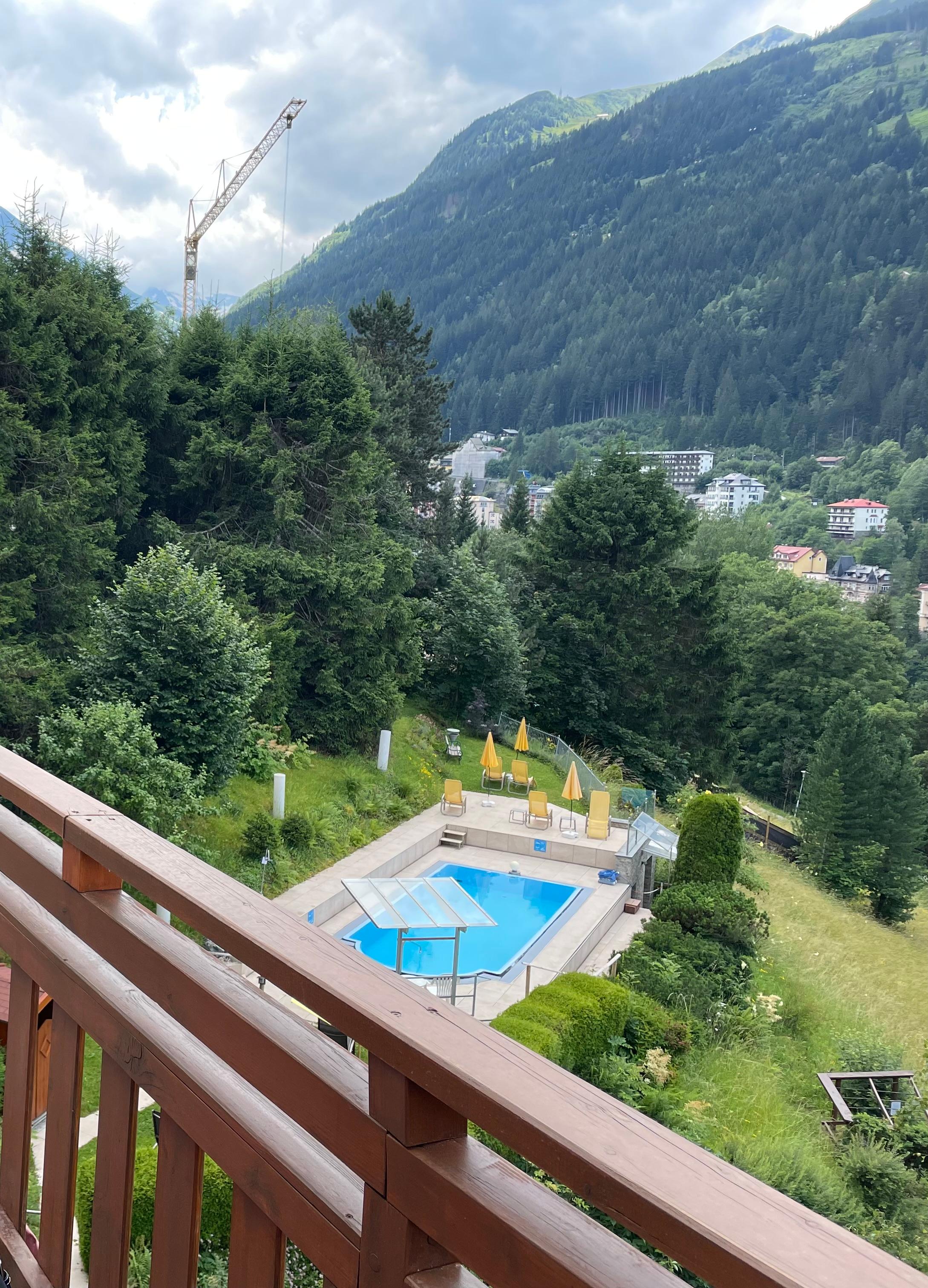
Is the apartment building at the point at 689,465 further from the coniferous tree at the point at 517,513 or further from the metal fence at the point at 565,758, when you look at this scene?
the metal fence at the point at 565,758

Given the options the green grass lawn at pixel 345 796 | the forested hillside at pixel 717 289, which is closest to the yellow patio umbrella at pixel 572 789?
the green grass lawn at pixel 345 796

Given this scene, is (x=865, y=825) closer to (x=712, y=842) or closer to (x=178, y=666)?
(x=712, y=842)

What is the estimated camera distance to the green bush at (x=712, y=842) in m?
14.5

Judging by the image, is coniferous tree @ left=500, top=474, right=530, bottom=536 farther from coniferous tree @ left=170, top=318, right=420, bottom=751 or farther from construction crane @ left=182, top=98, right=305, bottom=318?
construction crane @ left=182, top=98, right=305, bottom=318

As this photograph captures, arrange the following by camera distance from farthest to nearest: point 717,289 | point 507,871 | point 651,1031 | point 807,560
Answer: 1. point 717,289
2. point 807,560
3. point 507,871
4. point 651,1031

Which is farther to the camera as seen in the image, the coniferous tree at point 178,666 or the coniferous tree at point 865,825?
the coniferous tree at point 865,825

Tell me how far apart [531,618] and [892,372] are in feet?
350

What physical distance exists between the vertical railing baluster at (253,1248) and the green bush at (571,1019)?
24.1ft

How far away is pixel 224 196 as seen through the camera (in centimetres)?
5469

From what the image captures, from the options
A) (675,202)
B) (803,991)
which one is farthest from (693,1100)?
(675,202)

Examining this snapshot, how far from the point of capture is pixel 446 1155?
2.64ft

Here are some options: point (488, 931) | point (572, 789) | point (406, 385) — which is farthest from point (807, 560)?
point (488, 931)

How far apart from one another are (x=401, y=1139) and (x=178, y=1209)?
1.63 ft

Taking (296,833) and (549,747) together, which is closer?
(296,833)
